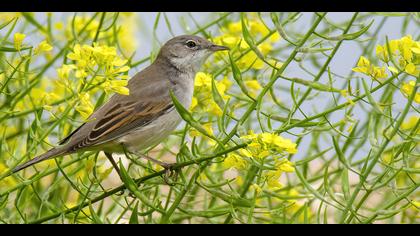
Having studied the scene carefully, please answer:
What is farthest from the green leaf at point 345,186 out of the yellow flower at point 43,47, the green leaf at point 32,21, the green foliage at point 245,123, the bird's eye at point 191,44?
the green leaf at point 32,21

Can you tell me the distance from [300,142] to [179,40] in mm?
1412

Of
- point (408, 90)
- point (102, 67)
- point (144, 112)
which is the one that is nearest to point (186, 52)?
point (144, 112)

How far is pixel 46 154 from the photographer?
3867 mm

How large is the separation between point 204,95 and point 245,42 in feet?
1.27

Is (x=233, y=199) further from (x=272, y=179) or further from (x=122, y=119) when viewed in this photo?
(x=122, y=119)

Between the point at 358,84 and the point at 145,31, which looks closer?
the point at 358,84

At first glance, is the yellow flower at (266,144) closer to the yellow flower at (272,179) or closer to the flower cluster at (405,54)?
the yellow flower at (272,179)

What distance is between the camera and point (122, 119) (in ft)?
15.0

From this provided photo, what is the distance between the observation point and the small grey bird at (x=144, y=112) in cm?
434

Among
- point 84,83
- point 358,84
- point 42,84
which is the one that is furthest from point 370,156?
point 42,84

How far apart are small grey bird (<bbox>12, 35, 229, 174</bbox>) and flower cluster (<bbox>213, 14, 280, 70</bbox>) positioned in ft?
0.26
